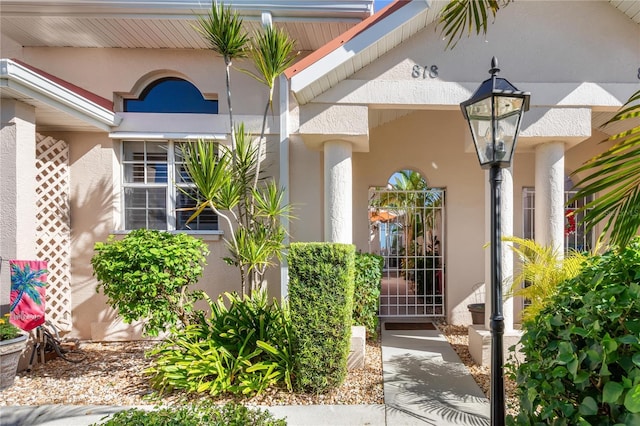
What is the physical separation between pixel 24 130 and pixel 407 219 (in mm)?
7017

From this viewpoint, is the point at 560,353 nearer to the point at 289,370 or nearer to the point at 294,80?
the point at 289,370

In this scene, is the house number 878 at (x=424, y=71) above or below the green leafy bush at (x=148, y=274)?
above

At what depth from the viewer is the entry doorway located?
7.07 m

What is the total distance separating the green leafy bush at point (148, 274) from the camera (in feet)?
13.5

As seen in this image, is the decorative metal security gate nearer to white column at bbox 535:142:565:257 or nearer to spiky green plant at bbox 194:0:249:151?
white column at bbox 535:142:565:257

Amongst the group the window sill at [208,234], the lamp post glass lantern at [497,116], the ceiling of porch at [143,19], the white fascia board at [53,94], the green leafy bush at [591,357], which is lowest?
the green leafy bush at [591,357]

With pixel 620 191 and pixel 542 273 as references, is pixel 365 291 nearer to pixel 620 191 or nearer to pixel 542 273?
pixel 542 273

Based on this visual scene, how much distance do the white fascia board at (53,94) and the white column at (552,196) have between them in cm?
730

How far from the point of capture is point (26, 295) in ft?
15.2

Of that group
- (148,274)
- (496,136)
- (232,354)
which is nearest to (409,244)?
(232,354)

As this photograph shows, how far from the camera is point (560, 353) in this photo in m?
1.43

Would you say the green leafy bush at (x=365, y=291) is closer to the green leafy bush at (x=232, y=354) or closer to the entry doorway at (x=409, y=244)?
the green leafy bush at (x=232, y=354)

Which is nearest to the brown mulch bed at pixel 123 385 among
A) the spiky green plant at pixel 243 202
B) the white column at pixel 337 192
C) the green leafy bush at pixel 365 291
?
the green leafy bush at pixel 365 291

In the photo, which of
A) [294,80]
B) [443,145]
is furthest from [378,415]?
[443,145]
